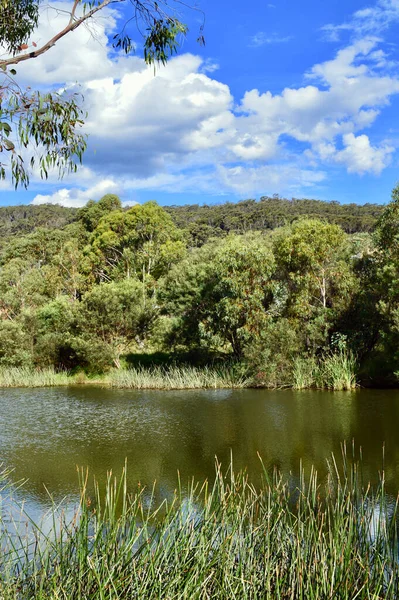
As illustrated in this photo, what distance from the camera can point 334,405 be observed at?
13445 mm

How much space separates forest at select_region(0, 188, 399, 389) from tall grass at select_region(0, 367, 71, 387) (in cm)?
62

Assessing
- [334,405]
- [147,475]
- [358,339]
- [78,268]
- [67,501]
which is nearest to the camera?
[67,501]

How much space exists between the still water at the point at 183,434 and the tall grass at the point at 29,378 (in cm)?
348

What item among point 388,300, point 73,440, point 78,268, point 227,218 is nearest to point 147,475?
point 73,440

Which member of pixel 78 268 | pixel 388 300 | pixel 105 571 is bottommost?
pixel 105 571

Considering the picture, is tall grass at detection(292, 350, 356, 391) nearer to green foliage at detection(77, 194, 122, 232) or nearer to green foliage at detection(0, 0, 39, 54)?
green foliage at detection(0, 0, 39, 54)

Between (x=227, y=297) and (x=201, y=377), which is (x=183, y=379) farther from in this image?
(x=227, y=297)

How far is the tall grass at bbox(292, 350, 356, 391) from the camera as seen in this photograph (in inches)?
634

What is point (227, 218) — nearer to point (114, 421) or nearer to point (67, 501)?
point (114, 421)

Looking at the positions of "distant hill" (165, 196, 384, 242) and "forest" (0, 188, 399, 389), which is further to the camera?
"distant hill" (165, 196, 384, 242)

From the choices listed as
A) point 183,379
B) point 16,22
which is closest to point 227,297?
point 183,379

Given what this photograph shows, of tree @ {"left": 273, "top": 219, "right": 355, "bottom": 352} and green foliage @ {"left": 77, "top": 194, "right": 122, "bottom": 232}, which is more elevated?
green foliage @ {"left": 77, "top": 194, "right": 122, "bottom": 232}

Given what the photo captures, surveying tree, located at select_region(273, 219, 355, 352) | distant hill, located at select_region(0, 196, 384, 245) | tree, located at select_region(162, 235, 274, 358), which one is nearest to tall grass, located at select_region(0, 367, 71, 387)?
tree, located at select_region(162, 235, 274, 358)

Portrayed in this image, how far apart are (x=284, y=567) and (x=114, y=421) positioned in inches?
374
